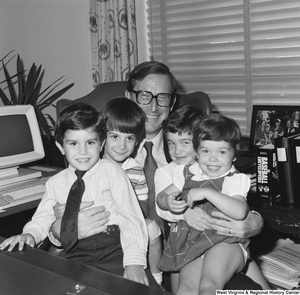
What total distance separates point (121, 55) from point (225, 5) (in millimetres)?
860

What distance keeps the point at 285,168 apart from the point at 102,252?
115cm

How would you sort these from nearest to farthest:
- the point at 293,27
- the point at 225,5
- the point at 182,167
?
the point at 182,167
the point at 293,27
the point at 225,5

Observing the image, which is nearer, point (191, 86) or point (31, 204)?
point (31, 204)

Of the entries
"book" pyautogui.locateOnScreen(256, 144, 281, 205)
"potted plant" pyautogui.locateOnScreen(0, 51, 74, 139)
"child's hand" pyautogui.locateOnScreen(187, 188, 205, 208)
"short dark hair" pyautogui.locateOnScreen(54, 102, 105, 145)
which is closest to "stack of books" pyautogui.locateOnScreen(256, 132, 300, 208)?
"book" pyautogui.locateOnScreen(256, 144, 281, 205)

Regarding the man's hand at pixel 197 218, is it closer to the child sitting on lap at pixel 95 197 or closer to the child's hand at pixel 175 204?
the child's hand at pixel 175 204

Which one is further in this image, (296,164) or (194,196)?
(296,164)

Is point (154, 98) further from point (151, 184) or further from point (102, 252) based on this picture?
point (102, 252)

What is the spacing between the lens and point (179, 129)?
195 centimetres

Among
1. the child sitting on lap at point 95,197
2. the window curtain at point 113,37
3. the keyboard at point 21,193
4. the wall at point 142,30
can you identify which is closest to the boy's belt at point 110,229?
the child sitting on lap at point 95,197

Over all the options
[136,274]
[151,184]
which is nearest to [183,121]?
[151,184]

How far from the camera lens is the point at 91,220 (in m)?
1.72

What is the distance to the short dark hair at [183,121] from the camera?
1947 millimetres

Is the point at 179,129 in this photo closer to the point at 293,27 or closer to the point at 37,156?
the point at 37,156

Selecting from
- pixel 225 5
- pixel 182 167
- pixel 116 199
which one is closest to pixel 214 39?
pixel 225 5
